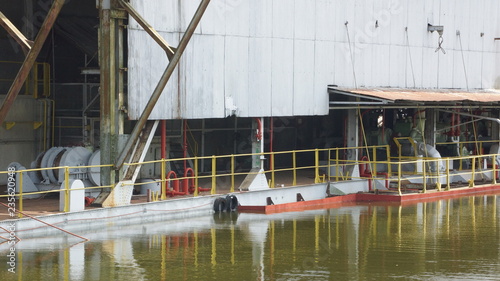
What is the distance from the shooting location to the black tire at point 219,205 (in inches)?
974

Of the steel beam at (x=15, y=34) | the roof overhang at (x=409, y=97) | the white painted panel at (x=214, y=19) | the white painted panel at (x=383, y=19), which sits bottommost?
the roof overhang at (x=409, y=97)

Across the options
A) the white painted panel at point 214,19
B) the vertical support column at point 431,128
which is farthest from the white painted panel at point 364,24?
the white painted panel at point 214,19

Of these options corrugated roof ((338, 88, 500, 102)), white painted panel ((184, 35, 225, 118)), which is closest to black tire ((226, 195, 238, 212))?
white painted panel ((184, 35, 225, 118))

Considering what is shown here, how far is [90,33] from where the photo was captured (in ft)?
89.2

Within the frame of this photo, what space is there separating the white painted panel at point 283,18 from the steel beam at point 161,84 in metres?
5.57

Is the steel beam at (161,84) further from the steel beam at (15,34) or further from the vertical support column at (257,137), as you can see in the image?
the vertical support column at (257,137)

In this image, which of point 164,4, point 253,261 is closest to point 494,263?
point 253,261

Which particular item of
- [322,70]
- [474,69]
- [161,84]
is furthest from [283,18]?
[474,69]

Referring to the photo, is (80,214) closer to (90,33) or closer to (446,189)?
(90,33)

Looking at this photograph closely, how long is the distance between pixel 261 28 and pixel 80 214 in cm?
826

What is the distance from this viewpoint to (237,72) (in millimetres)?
25844

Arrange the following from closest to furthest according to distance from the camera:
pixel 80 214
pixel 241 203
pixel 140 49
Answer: pixel 80 214
pixel 140 49
pixel 241 203

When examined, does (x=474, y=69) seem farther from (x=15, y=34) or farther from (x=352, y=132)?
(x=15, y=34)

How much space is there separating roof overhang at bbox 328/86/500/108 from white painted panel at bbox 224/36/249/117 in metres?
3.79
